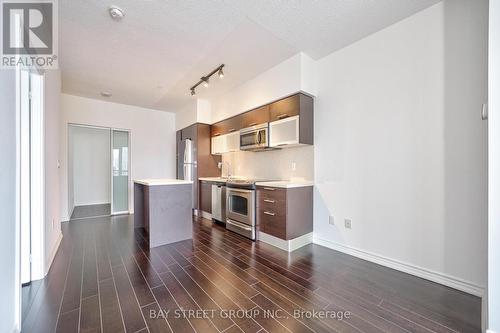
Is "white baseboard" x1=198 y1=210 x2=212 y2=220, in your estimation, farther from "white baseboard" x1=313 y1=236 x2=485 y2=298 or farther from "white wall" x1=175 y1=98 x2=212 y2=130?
"white baseboard" x1=313 y1=236 x2=485 y2=298

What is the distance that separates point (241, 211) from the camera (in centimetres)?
349

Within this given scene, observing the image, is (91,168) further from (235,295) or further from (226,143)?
(235,295)

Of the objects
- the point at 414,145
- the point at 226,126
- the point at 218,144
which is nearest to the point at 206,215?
the point at 218,144

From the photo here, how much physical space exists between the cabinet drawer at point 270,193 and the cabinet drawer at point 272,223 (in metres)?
0.21

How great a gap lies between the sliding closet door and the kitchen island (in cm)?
258

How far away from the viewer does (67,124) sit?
455 cm

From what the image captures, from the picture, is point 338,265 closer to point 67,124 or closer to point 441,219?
point 441,219

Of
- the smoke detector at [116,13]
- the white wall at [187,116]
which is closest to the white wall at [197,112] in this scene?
the white wall at [187,116]

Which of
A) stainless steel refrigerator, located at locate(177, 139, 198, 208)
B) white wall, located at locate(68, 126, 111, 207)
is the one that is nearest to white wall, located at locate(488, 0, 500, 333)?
stainless steel refrigerator, located at locate(177, 139, 198, 208)

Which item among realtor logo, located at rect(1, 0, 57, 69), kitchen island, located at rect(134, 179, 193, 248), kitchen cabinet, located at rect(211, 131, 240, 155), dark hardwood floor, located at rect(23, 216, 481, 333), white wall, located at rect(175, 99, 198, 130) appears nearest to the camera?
realtor logo, located at rect(1, 0, 57, 69)

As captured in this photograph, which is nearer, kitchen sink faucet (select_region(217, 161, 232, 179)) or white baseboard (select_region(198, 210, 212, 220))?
white baseboard (select_region(198, 210, 212, 220))

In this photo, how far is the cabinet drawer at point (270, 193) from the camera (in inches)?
113

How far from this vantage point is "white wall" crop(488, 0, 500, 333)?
134 cm

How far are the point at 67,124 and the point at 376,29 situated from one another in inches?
228
